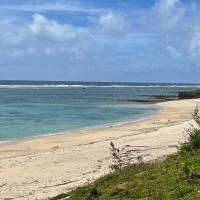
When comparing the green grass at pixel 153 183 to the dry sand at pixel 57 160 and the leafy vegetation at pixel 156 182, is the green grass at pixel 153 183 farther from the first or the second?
the dry sand at pixel 57 160

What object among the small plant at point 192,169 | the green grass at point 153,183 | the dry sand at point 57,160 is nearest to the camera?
the green grass at point 153,183

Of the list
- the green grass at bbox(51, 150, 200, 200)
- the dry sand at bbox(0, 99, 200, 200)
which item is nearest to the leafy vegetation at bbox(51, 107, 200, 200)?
the green grass at bbox(51, 150, 200, 200)

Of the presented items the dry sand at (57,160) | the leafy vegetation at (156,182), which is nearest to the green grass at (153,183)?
the leafy vegetation at (156,182)

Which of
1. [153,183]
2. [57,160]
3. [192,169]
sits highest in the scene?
[57,160]

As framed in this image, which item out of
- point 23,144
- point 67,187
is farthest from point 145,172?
point 23,144

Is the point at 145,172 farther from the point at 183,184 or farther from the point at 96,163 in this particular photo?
the point at 96,163

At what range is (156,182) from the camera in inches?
366

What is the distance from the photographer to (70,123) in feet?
121

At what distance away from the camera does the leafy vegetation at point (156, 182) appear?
8555mm

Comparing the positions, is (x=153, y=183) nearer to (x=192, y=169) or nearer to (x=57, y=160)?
(x=192, y=169)

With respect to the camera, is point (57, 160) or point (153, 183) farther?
point (57, 160)

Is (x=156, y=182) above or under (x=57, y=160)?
under

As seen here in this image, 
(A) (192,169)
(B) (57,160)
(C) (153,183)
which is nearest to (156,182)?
(C) (153,183)

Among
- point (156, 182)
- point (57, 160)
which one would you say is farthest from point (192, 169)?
point (57, 160)
